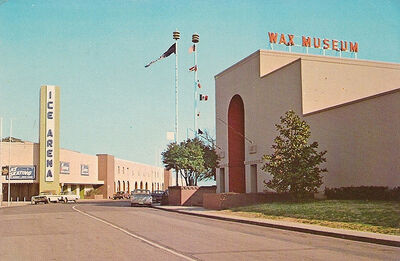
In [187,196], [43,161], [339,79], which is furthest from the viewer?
[43,161]

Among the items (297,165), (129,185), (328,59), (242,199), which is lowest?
(242,199)

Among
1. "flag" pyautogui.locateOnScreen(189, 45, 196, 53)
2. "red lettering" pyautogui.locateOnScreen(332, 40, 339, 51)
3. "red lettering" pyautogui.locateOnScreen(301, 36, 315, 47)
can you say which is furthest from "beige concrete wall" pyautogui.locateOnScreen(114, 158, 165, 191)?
"red lettering" pyautogui.locateOnScreen(332, 40, 339, 51)

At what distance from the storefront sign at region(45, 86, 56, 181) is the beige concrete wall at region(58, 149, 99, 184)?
4405 millimetres

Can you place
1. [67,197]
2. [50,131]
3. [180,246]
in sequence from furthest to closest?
[50,131], [67,197], [180,246]

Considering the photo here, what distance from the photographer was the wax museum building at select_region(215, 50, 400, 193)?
28.1 metres

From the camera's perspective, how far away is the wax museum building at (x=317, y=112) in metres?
28.1

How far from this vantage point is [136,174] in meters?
118

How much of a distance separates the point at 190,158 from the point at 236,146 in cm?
579

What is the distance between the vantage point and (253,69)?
43.9 metres

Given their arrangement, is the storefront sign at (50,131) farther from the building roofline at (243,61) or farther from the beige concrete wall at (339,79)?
the beige concrete wall at (339,79)

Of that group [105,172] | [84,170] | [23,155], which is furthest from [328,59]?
[105,172]

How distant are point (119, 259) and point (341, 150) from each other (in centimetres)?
2244

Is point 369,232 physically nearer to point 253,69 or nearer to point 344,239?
point 344,239

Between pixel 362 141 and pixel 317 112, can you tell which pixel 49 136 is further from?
pixel 362 141
